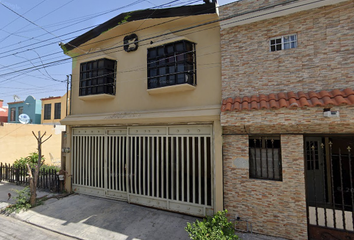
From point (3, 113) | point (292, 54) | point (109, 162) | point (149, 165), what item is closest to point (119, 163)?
point (109, 162)

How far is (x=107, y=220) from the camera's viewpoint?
20.0 ft

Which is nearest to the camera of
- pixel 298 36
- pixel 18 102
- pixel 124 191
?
pixel 298 36

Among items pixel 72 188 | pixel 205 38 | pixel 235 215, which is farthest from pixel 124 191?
pixel 205 38

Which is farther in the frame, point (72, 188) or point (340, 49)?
point (72, 188)

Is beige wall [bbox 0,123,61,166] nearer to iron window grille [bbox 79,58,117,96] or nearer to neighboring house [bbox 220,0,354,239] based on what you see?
iron window grille [bbox 79,58,117,96]

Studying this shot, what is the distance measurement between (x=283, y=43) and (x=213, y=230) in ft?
16.1

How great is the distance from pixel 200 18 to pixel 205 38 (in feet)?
2.15

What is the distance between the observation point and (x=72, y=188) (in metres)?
8.88

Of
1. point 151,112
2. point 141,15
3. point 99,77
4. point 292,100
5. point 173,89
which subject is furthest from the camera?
point 99,77

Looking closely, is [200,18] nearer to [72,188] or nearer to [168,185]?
[168,185]

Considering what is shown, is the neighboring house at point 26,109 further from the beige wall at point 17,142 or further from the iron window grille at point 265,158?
the iron window grille at point 265,158

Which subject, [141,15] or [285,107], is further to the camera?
[141,15]

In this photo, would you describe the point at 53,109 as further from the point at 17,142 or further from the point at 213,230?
the point at 213,230

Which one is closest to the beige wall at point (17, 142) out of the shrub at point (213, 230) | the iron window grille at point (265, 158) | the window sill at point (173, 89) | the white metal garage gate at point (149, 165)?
the white metal garage gate at point (149, 165)
